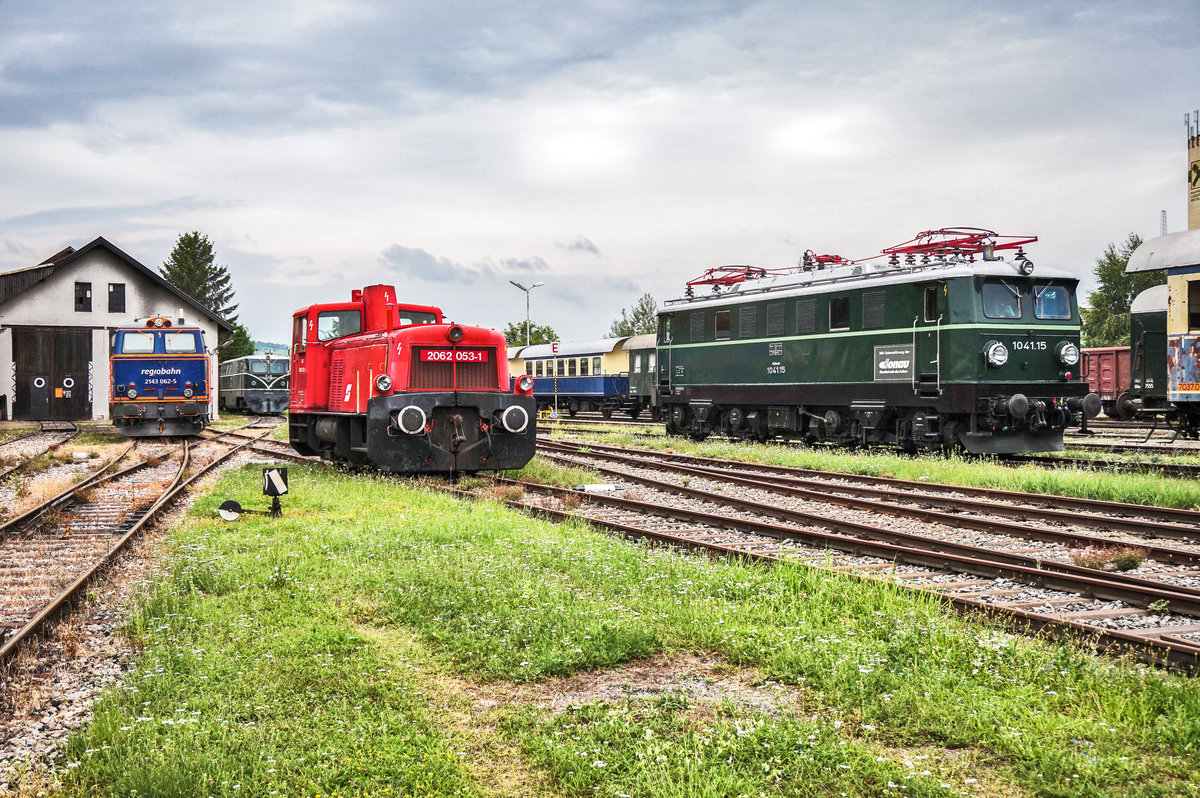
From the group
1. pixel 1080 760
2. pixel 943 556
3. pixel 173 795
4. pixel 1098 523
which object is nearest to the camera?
pixel 173 795

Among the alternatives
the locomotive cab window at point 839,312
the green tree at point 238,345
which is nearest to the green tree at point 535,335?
the green tree at point 238,345

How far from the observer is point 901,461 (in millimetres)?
16250

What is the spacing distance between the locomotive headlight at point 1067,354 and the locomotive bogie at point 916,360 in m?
0.03

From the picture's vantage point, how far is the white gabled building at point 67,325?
116 ft

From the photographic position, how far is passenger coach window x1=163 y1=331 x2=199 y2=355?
81.0 ft

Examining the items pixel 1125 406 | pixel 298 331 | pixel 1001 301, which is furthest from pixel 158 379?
pixel 1125 406

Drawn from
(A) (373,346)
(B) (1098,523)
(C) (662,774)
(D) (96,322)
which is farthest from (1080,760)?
(D) (96,322)

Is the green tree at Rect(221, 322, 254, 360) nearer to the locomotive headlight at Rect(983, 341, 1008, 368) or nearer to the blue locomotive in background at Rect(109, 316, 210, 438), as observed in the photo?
the blue locomotive in background at Rect(109, 316, 210, 438)

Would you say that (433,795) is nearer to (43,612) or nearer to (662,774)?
(662,774)

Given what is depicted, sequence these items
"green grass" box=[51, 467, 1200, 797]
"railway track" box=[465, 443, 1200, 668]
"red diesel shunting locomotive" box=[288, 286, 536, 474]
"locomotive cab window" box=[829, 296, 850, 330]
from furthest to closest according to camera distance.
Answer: "locomotive cab window" box=[829, 296, 850, 330], "red diesel shunting locomotive" box=[288, 286, 536, 474], "railway track" box=[465, 443, 1200, 668], "green grass" box=[51, 467, 1200, 797]

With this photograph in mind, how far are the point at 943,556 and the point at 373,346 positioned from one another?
891 centimetres

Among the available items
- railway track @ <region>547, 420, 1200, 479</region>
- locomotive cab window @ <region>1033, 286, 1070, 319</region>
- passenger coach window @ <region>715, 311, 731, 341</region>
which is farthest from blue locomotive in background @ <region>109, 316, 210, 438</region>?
locomotive cab window @ <region>1033, 286, 1070, 319</region>

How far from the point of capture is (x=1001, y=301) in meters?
17.1

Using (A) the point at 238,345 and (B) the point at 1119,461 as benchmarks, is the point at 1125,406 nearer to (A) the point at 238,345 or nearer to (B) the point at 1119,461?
(B) the point at 1119,461
